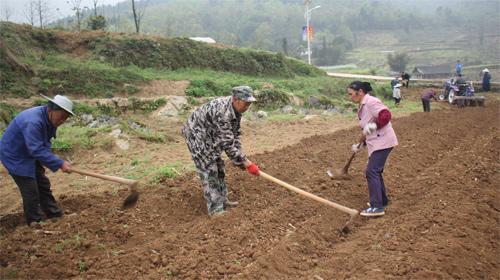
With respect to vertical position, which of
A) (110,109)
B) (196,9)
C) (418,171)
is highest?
(196,9)

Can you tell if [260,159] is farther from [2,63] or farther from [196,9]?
[196,9]

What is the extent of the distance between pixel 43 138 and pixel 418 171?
19.5 feet

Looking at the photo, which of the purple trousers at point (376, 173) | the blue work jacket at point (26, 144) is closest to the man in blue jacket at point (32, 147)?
the blue work jacket at point (26, 144)

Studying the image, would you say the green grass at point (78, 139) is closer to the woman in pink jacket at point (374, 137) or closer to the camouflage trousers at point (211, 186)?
the camouflage trousers at point (211, 186)

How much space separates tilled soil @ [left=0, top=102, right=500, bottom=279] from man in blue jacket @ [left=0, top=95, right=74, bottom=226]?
40 centimetres

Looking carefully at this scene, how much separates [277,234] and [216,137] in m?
1.36

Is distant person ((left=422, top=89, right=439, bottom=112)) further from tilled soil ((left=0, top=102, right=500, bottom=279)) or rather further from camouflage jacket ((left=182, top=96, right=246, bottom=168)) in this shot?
camouflage jacket ((left=182, top=96, right=246, bottom=168))

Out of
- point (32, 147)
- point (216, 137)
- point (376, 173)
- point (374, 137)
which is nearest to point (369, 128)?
point (374, 137)

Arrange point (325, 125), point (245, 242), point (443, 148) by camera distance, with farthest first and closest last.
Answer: point (325, 125) → point (443, 148) → point (245, 242)

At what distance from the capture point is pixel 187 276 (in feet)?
13.0

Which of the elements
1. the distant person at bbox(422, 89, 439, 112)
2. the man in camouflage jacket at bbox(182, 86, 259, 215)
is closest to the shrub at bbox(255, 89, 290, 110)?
the distant person at bbox(422, 89, 439, 112)

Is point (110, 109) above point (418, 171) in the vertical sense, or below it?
above

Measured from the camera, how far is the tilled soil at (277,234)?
405 centimetres

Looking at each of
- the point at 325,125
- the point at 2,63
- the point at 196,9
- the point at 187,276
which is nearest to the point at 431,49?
the point at 196,9
